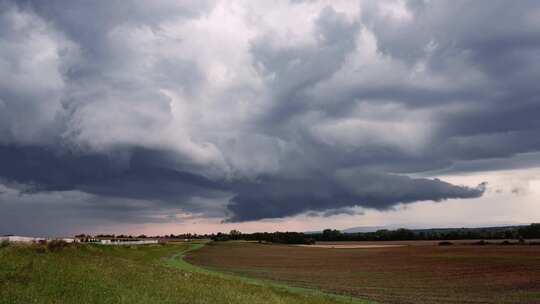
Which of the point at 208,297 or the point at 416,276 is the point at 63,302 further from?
the point at 416,276

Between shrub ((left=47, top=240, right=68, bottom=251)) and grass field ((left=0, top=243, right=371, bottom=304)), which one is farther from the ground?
shrub ((left=47, top=240, right=68, bottom=251))

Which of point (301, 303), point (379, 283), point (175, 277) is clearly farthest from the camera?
point (379, 283)

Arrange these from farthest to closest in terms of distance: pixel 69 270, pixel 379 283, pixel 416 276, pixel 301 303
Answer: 1. pixel 416 276
2. pixel 379 283
3. pixel 69 270
4. pixel 301 303

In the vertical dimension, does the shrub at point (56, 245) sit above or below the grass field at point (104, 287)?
above

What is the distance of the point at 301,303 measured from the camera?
2916 cm

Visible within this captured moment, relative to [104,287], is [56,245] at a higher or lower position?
higher

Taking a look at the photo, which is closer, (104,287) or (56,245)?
(104,287)

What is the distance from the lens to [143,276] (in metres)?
31.9

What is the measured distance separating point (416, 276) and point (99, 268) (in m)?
35.1

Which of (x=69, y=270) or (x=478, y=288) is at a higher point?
(x=69, y=270)

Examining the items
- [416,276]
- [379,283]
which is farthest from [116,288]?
[416,276]

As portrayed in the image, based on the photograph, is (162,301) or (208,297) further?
(208,297)

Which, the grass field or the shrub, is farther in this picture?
the shrub

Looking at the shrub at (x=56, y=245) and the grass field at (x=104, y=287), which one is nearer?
the grass field at (x=104, y=287)
